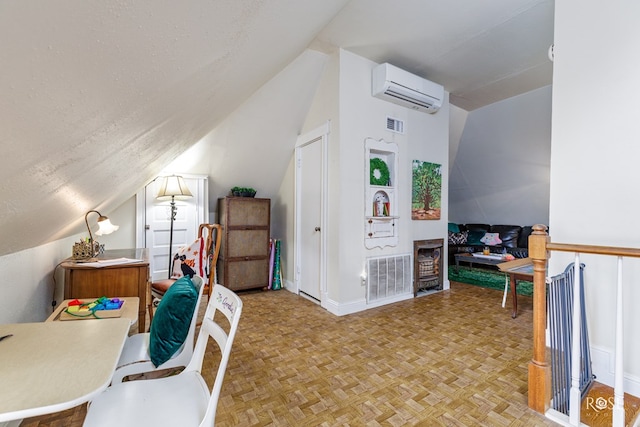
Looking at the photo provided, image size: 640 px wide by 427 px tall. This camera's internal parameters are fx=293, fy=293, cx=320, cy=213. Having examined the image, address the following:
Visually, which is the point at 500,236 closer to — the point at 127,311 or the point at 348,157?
the point at 348,157

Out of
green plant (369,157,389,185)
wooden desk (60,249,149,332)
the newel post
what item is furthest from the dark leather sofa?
wooden desk (60,249,149,332)

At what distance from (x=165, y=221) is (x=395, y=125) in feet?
10.4

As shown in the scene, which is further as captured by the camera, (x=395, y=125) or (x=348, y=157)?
(x=395, y=125)

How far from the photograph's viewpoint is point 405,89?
340cm

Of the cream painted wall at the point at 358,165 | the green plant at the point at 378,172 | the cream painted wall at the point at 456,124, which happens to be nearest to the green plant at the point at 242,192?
the cream painted wall at the point at 358,165

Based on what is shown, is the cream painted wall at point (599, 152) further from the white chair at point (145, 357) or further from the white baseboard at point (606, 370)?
the white chair at point (145, 357)

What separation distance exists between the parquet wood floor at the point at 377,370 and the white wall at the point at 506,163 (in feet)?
9.66

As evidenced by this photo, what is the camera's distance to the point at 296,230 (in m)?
4.01

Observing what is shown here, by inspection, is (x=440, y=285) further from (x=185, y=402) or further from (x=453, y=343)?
(x=185, y=402)

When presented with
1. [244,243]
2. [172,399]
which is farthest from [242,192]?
[172,399]

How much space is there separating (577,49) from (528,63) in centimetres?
181

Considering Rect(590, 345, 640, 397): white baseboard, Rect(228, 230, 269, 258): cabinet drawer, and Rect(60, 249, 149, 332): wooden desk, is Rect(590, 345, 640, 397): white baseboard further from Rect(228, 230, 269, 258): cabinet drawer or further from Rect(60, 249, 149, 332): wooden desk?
Rect(228, 230, 269, 258): cabinet drawer

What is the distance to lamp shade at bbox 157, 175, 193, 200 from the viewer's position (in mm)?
3549

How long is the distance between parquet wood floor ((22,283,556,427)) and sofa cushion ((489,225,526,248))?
274cm
